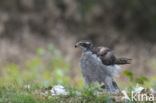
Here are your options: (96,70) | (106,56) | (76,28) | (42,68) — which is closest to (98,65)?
(96,70)

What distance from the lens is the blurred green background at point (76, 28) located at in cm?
1197

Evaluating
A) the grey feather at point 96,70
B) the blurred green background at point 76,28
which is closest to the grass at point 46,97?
the grey feather at point 96,70

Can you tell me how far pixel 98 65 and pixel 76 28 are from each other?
20.8 feet

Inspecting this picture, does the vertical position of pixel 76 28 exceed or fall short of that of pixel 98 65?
it exceeds it

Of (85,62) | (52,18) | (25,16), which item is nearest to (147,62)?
(52,18)

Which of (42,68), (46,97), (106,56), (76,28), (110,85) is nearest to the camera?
(46,97)

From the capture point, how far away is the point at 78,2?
12.1 metres

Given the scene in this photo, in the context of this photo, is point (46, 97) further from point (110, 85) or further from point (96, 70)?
point (110, 85)

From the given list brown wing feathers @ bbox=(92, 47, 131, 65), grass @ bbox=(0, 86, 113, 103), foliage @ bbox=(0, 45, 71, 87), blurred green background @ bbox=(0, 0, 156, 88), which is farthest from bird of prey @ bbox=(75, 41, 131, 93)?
blurred green background @ bbox=(0, 0, 156, 88)

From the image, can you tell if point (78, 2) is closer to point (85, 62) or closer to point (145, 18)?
point (145, 18)

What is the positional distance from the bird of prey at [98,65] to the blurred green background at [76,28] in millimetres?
5243

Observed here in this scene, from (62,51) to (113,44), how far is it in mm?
1979

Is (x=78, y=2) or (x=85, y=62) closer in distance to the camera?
(x=85, y=62)

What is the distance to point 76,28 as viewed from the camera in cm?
1254
